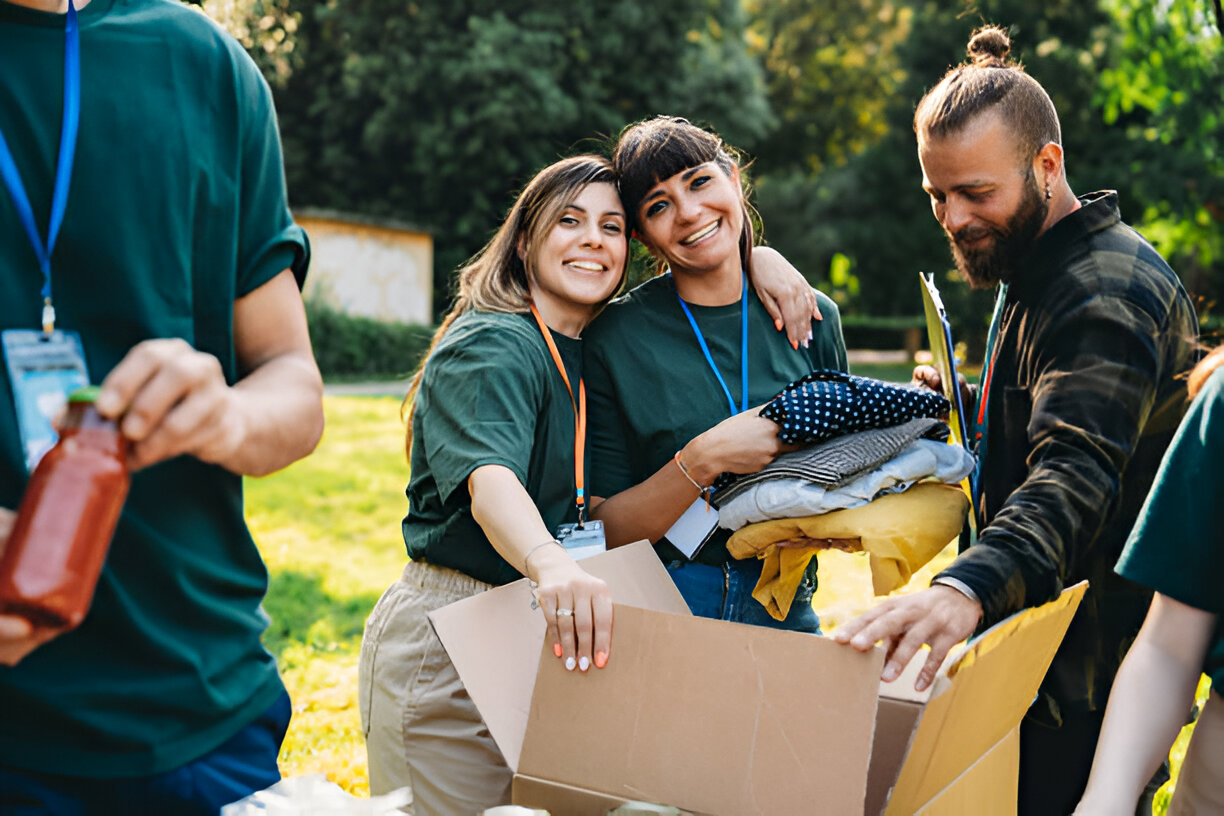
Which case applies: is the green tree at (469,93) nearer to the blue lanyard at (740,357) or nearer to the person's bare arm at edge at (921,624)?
the blue lanyard at (740,357)

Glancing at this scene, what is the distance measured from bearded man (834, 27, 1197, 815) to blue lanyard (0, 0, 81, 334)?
5.19 feet

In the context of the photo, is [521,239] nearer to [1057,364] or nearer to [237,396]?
[1057,364]

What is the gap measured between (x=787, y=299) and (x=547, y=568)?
3.72 feet

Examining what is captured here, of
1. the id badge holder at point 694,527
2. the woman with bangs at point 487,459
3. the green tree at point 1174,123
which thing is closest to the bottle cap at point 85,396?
the woman with bangs at point 487,459

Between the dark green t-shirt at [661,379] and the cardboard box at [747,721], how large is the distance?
72 cm

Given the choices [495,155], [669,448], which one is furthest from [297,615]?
[495,155]

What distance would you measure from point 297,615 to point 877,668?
5.25 meters

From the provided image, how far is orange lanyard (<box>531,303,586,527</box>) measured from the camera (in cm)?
239

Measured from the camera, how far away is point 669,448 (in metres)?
2.50

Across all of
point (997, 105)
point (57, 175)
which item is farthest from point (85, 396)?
point (997, 105)

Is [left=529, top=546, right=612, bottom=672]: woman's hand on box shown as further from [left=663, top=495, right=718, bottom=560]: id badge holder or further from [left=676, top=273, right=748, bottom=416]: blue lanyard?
[left=676, top=273, right=748, bottom=416]: blue lanyard

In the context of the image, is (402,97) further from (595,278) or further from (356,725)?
(595,278)

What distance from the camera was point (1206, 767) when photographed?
5.11ft

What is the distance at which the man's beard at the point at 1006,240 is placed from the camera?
230 cm
